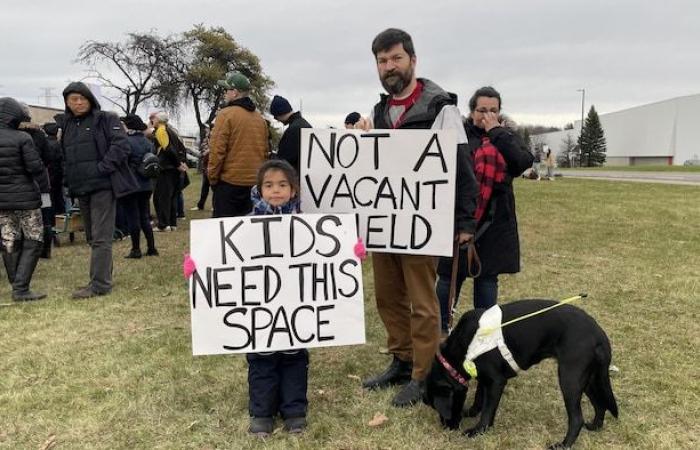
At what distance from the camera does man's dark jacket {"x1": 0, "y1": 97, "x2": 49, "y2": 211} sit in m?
5.81

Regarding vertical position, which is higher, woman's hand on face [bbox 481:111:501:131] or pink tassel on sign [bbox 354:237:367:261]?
woman's hand on face [bbox 481:111:501:131]

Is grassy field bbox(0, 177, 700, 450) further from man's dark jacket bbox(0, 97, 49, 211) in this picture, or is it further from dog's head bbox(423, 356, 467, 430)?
man's dark jacket bbox(0, 97, 49, 211)

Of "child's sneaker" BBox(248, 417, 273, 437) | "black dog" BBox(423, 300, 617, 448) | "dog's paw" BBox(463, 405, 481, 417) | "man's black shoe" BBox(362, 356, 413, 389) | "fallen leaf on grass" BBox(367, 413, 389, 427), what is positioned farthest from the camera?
"man's black shoe" BBox(362, 356, 413, 389)

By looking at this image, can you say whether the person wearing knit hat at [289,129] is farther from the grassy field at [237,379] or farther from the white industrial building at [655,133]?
the white industrial building at [655,133]

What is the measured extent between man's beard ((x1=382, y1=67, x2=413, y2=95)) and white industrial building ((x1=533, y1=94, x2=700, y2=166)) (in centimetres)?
7985

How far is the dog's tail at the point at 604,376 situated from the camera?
2.89 m

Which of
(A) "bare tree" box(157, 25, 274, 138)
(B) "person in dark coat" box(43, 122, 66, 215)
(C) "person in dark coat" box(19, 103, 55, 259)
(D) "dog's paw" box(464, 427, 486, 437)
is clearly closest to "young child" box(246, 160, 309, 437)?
(D) "dog's paw" box(464, 427, 486, 437)

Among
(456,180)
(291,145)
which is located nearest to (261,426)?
(456,180)

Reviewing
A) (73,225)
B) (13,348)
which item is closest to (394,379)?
(13,348)

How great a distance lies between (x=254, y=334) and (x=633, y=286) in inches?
194

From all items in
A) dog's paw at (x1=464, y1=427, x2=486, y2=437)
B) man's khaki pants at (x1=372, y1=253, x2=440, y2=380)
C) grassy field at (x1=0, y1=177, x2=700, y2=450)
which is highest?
man's khaki pants at (x1=372, y1=253, x2=440, y2=380)

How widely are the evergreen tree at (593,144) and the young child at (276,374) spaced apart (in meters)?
84.0

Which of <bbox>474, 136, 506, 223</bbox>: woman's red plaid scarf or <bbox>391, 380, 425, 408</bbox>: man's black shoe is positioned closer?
<bbox>391, 380, 425, 408</bbox>: man's black shoe

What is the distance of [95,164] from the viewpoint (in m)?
5.86
